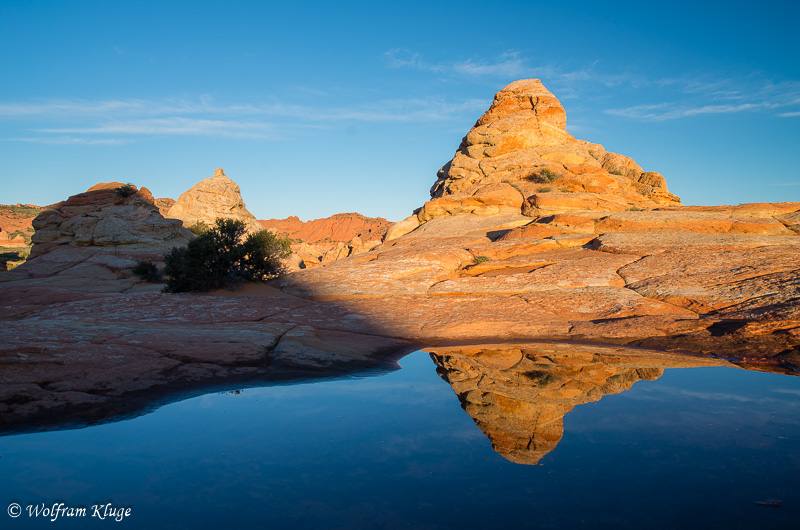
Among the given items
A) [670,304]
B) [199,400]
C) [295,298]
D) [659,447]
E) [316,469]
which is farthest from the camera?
[295,298]

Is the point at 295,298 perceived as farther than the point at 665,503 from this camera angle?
Yes

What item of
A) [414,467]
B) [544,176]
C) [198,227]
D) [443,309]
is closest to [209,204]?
[198,227]

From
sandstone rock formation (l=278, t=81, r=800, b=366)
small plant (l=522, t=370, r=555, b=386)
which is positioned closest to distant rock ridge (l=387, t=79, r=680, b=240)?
sandstone rock formation (l=278, t=81, r=800, b=366)

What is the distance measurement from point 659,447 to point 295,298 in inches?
336

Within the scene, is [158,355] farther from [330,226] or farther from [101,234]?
[330,226]

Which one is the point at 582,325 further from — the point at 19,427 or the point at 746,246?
the point at 19,427

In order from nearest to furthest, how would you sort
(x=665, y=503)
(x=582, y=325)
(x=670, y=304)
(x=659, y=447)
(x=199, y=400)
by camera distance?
(x=665, y=503) < (x=659, y=447) < (x=199, y=400) < (x=582, y=325) < (x=670, y=304)

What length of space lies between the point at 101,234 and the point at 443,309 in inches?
1071

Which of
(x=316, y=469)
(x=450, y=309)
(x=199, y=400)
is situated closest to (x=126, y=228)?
(x=450, y=309)

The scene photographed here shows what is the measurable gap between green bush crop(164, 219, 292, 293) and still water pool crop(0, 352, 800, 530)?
340 inches

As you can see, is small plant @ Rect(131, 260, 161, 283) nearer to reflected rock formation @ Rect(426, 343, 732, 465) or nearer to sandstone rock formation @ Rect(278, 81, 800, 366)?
sandstone rock formation @ Rect(278, 81, 800, 366)

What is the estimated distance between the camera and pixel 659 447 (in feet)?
12.6

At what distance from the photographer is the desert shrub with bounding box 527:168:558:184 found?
74.5ft

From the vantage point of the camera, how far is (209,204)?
133 feet
